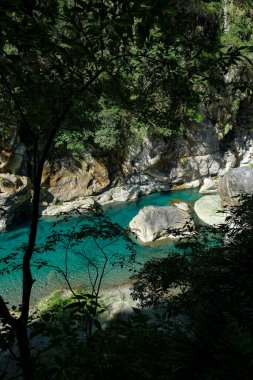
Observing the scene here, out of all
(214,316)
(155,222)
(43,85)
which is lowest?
(155,222)

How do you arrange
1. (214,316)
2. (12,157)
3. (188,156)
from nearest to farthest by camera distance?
(214,316) → (12,157) → (188,156)

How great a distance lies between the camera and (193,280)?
3.17 m

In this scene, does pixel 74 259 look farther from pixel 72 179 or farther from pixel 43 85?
pixel 43 85

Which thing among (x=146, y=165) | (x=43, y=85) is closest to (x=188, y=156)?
(x=146, y=165)

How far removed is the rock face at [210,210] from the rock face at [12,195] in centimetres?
819

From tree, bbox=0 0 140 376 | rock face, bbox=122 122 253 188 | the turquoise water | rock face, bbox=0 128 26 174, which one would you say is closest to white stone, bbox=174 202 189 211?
the turquoise water

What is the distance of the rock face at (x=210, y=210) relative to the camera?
13144mm

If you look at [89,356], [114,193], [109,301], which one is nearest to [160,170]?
[114,193]

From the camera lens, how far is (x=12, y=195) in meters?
14.1

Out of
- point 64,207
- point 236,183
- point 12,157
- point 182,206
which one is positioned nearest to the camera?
point 236,183

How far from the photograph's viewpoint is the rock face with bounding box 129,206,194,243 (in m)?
12.1

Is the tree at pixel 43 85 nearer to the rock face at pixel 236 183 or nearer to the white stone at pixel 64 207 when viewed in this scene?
the rock face at pixel 236 183

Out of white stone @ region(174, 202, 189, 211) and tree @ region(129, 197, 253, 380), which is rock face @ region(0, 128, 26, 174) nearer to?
white stone @ region(174, 202, 189, 211)

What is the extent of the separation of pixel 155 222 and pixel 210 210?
3.07m
